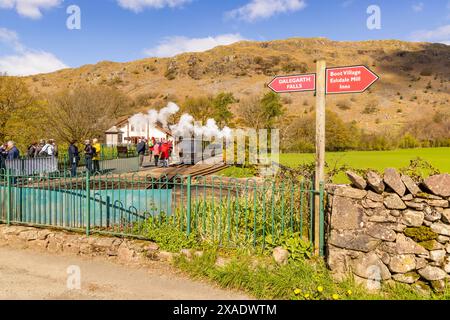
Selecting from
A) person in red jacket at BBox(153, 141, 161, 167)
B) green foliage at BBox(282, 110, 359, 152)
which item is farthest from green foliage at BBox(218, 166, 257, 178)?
green foliage at BBox(282, 110, 359, 152)

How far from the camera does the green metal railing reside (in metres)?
6.21

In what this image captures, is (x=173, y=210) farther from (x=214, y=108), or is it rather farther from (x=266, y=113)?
(x=214, y=108)

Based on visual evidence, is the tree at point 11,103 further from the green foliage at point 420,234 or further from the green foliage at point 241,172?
the green foliage at point 420,234

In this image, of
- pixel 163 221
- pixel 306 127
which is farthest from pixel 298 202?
pixel 306 127

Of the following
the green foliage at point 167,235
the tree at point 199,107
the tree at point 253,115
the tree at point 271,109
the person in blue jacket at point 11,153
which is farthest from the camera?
the tree at point 199,107

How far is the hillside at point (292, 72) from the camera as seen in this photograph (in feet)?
209

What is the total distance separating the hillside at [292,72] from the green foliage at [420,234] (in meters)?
50.0

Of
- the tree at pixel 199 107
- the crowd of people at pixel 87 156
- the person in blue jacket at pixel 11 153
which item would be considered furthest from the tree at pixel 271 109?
the person in blue jacket at pixel 11 153

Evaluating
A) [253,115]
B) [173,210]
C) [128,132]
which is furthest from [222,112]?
[173,210]

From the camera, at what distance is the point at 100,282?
5.54 meters

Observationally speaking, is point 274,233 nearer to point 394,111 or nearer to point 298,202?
point 298,202

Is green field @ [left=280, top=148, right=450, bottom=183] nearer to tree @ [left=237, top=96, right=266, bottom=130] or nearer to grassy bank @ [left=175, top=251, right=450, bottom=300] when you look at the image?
tree @ [left=237, top=96, right=266, bottom=130]

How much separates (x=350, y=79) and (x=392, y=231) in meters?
2.30

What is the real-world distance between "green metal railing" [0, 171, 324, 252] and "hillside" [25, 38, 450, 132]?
49230 millimetres
